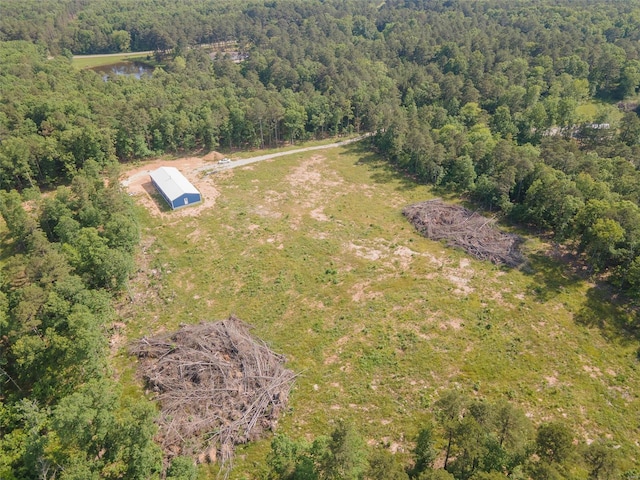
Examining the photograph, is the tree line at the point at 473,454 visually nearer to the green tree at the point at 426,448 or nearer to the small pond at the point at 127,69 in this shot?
the green tree at the point at 426,448

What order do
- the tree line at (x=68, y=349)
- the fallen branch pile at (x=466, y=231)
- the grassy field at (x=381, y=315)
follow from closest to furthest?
the tree line at (x=68, y=349), the grassy field at (x=381, y=315), the fallen branch pile at (x=466, y=231)

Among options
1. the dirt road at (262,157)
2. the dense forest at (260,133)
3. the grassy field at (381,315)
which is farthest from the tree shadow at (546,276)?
the dirt road at (262,157)

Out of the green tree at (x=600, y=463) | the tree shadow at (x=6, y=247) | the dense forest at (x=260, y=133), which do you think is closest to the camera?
the green tree at (x=600, y=463)

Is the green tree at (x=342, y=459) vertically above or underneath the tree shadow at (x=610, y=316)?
above

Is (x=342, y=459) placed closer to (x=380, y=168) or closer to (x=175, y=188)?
(x=175, y=188)

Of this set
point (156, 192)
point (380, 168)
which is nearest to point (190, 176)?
point (156, 192)

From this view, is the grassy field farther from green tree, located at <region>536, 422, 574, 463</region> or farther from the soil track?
green tree, located at <region>536, 422, 574, 463</region>

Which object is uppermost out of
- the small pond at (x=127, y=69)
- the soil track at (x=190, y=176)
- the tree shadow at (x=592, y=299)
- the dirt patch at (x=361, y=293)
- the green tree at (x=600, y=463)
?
the green tree at (x=600, y=463)

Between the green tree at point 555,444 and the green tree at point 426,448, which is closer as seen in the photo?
the green tree at point 555,444
